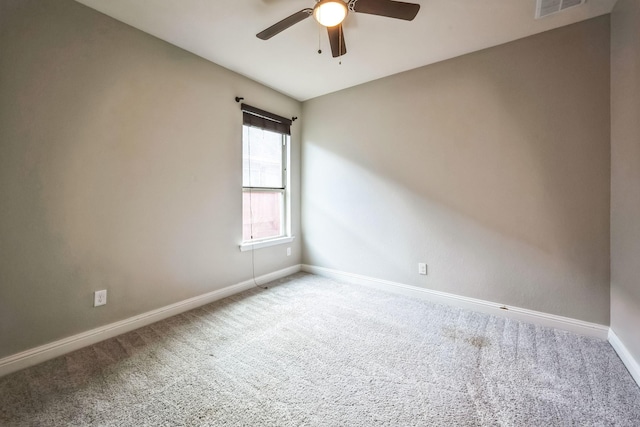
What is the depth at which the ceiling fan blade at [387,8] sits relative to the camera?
5.10ft

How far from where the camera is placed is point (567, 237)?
218 cm

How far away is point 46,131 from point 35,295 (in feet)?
3.68

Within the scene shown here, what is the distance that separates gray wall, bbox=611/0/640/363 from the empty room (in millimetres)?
22

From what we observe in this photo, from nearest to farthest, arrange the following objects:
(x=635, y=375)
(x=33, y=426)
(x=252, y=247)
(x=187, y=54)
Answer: (x=33, y=426) < (x=635, y=375) < (x=187, y=54) < (x=252, y=247)

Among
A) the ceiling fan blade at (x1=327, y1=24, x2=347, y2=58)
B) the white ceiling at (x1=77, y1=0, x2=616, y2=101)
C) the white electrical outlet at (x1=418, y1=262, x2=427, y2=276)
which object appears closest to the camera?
the ceiling fan blade at (x1=327, y1=24, x2=347, y2=58)

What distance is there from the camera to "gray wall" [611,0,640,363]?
64.9 inches

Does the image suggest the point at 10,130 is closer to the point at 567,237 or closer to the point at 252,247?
the point at 252,247

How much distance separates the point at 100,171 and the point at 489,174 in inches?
133

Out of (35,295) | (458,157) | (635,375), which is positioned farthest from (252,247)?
(635,375)

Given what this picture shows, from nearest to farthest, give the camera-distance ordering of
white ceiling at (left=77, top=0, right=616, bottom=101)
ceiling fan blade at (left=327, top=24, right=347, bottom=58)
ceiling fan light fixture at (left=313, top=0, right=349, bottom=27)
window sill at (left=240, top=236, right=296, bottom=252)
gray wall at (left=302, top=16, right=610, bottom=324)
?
ceiling fan light fixture at (left=313, top=0, right=349, bottom=27), ceiling fan blade at (left=327, top=24, right=347, bottom=58), white ceiling at (left=77, top=0, right=616, bottom=101), gray wall at (left=302, top=16, right=610, bottom=324), window sill at (left=240, top=236, right=296, bottom=252)

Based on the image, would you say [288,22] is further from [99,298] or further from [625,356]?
[625,356]

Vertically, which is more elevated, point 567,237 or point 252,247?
point 567,237

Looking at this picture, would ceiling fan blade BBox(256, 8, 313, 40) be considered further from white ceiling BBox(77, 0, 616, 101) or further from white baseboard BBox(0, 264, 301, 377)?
white baseboard BBox(0, 264, 301, 377)

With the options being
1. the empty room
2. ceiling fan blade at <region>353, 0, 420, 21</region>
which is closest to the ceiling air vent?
the empty room
